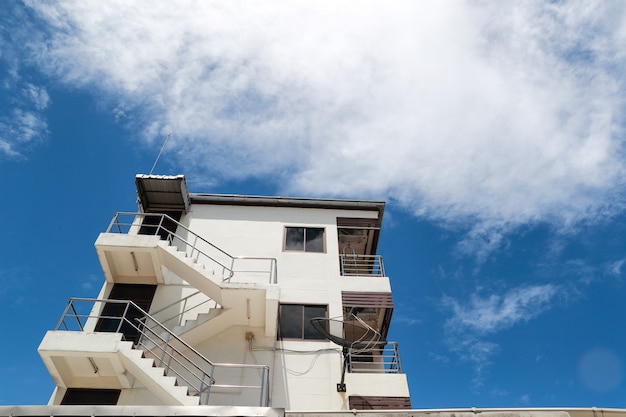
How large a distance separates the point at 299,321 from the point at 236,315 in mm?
2417

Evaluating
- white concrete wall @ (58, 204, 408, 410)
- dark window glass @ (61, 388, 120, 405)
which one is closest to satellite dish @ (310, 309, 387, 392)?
white concrete wall @ (58, 204, 408, 410)

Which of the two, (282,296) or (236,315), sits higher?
(282,296)

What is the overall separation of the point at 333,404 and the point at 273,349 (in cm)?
278

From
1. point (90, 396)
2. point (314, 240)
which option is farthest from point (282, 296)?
point (90, 396)

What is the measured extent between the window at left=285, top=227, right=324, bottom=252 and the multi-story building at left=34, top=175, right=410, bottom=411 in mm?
62

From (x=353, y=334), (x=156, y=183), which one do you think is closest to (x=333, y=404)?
(x=353, y=334)

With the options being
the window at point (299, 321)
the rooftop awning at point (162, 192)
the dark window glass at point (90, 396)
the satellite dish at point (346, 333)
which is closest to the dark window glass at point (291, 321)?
the window at point (299, 321)

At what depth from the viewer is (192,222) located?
1905 centimetres

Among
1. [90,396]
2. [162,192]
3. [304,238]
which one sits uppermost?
[162,192]

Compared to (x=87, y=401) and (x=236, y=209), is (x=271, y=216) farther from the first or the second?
(x=87, y=401)

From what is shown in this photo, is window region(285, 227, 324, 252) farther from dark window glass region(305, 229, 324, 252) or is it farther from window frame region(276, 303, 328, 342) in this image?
window frame region(276, 303, 328, 342)

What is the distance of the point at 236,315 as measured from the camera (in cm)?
1501

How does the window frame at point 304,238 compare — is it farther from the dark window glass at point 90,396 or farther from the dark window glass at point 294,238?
the dark window glass at point 90,396

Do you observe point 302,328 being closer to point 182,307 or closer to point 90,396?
point 182,307
